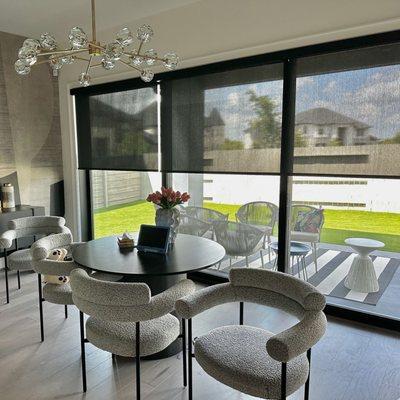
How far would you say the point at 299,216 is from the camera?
336 cm

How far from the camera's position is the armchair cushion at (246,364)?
61.1 inches

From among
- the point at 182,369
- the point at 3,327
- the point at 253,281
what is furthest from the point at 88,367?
the point at 253,281

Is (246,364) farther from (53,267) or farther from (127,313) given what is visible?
(53,267)

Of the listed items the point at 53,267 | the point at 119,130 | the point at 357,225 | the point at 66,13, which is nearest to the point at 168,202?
the point at 53,267

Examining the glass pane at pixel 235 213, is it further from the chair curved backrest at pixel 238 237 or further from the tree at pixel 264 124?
the tree at pixel 264 124

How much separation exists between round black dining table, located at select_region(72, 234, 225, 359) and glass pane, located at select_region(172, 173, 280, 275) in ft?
3.39

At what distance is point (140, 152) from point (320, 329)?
9.92 feet

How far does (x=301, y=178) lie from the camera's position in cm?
320

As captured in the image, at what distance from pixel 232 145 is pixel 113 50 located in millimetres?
1666

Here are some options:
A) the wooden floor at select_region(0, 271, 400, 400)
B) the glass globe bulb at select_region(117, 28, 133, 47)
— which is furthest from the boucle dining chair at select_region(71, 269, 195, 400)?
the glass globe bulb at select_region(117, 28, 133, 47)

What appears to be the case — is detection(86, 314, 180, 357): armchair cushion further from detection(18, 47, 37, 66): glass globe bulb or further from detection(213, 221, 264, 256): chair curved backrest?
detection(213, 221, 264, 256): chair curved backrest

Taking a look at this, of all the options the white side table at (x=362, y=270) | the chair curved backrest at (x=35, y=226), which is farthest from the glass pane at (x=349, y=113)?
the chair curved backrest at (x=35, y=226)

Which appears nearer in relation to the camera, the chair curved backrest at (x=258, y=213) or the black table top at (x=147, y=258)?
the black table top at (x=147, y=258)

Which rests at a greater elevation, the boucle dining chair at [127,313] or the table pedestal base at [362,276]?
the boucle dining chair at [127,313]
